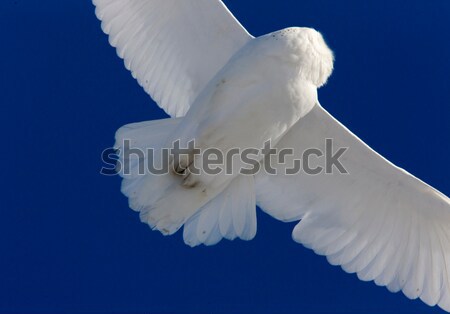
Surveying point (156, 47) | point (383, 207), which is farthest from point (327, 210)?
point (156, 47)

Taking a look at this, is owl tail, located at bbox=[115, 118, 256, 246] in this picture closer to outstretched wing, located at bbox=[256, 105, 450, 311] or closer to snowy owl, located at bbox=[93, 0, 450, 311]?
snowy owl, located at bbox=[93, 0, 450, 311]

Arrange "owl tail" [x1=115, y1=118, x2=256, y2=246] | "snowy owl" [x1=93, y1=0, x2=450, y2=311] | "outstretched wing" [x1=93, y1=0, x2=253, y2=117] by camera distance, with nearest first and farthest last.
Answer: "snowy owl" [x1=93, y1=0, x2=450, y2=311] → "owl tail" [x1=115, y1=118, x2=256, y2=246] → "outstretched wing" [x1=93, y1=0, x2=253, y2=117]

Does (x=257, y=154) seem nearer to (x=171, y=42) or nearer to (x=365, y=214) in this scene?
(x=365, y=214)

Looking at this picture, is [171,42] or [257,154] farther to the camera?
[171,42]

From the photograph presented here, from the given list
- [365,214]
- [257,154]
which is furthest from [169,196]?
[365,214]

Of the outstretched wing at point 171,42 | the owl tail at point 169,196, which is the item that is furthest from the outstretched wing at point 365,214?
the outstretched wing at point 171,42

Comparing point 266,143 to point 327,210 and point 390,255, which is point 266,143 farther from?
point 390,255

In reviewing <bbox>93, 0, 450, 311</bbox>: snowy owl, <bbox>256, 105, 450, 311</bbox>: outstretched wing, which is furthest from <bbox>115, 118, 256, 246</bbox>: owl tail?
<bbox>256, 105, 450, 311</bbox>: outstretched wing
